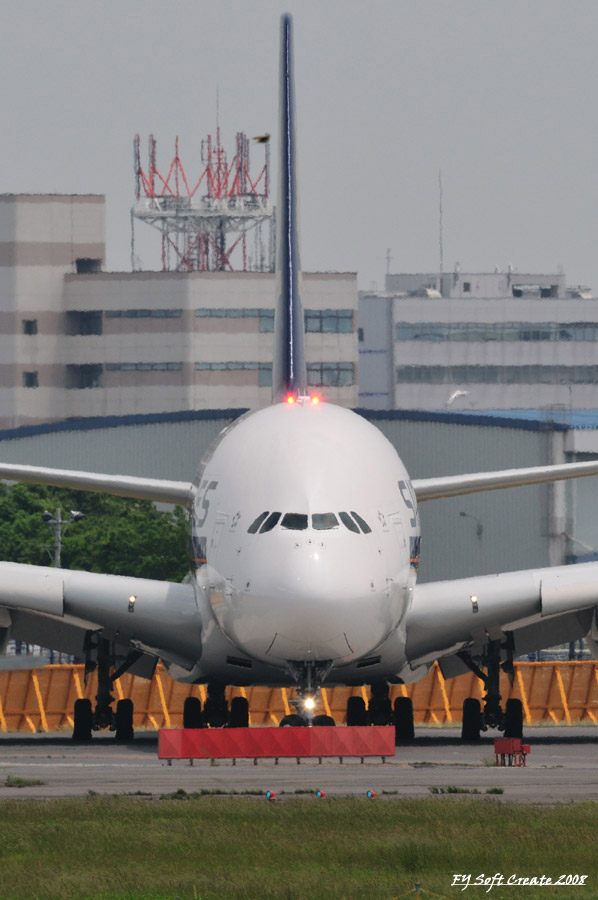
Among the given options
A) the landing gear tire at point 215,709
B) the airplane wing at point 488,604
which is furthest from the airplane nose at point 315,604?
the landing gear tire at point 215,709

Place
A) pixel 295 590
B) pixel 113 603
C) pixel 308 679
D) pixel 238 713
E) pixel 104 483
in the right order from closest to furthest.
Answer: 1. pixel 295 590
2. pixel 308 679
3. pixel 113 603
4. pixel 104 483
5. pixel 238 713

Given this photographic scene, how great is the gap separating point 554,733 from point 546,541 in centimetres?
6727

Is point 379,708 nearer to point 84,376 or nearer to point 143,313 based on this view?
point 143,313

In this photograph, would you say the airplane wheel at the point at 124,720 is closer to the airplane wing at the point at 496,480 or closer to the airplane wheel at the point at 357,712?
the airplane wheel at the point at 357,712

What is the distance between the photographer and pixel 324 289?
189 metres

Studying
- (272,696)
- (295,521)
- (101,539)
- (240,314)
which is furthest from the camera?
(240,314)

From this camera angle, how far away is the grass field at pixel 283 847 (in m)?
19.9

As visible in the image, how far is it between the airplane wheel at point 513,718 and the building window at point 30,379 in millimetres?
146074

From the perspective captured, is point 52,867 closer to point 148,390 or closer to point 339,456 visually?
point 339,456

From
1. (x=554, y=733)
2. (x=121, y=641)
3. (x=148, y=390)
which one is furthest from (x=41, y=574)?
(x=148, y=390)

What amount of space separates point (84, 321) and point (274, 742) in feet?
500

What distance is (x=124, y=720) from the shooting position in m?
42.8

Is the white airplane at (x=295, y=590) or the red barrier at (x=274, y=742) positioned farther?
the white airplane at (x=295, y=590)

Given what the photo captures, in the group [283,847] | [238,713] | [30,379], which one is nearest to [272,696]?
[238,713]
